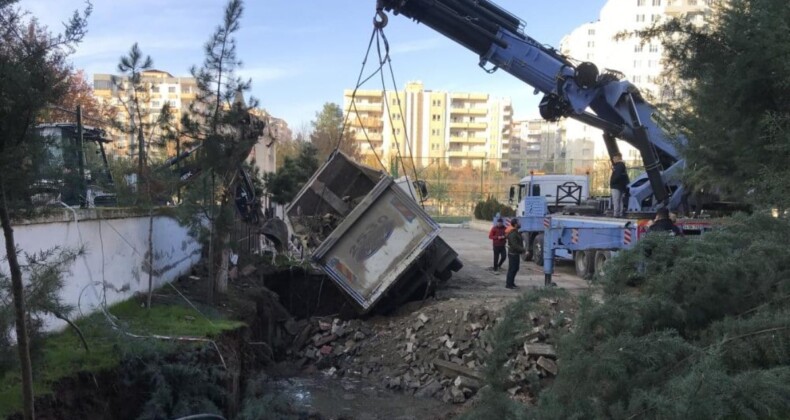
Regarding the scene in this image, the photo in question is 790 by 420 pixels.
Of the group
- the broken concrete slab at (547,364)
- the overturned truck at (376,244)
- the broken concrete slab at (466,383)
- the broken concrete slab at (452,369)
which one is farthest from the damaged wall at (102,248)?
the broken concrete slab at (547,364)

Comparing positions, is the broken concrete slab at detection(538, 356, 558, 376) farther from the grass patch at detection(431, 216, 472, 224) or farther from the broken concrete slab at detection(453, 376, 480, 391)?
the grass patch at detection(431, 216, 472, 224)

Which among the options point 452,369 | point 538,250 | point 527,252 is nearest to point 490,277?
point 538,250

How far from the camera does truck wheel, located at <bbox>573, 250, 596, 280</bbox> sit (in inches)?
577

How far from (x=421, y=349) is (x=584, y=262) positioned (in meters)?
7.27

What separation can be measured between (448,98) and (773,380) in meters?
88.3

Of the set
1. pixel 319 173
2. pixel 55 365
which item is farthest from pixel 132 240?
pixel 319 173

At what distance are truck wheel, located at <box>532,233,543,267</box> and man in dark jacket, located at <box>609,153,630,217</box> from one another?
452 cm

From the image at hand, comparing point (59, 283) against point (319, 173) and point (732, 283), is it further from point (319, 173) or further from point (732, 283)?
point (319, 173)

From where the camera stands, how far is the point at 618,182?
44.3 ft

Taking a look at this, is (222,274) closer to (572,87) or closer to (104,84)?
(104,84)

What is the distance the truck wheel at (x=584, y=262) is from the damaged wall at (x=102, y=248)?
31.1 feet

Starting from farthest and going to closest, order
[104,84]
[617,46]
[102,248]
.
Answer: [617,46] → [104,84] → [102,248]

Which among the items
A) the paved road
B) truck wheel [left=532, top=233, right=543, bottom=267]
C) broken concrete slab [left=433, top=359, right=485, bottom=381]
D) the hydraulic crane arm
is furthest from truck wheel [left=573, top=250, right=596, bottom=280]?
broken concrete slab [left=433, top=359, right=485, bottom=381]

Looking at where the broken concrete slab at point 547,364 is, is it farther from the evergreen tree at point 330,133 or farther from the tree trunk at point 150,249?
the evergreen tree at point 330,133
